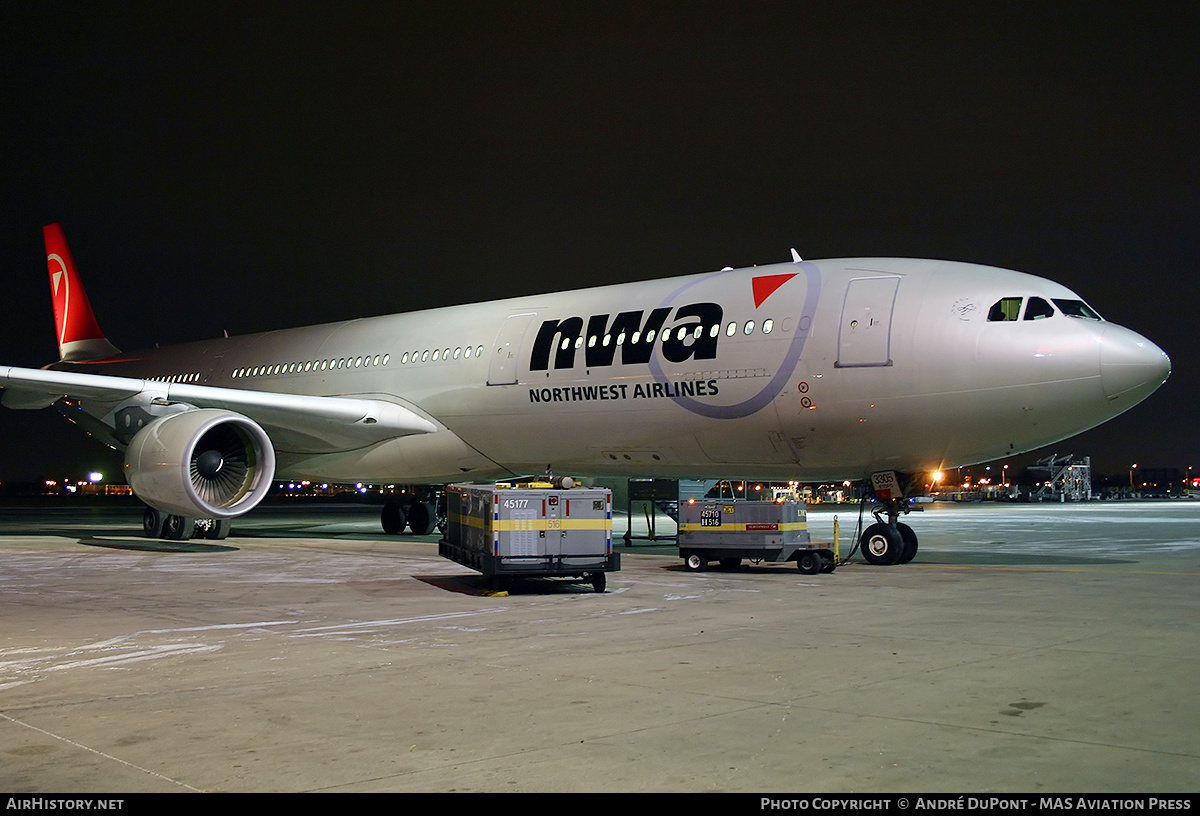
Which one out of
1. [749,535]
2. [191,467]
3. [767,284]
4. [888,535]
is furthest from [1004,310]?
[191,467]

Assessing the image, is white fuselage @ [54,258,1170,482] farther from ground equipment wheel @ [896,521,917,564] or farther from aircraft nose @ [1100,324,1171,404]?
ground equipment wheel @ [896,521,917,564]

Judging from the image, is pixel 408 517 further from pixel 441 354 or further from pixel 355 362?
pixel 441 354

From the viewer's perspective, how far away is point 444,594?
476 inches

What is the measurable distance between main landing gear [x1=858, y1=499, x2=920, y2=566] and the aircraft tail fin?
23750mm

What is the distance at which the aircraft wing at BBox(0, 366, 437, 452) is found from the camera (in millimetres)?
18547

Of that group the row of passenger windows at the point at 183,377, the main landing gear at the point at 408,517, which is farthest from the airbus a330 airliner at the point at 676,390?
the main landing gear at the point at 408,517

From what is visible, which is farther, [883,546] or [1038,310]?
A: [883,546]

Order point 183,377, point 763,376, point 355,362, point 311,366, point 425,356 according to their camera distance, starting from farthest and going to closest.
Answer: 1. point 183,377
2. point 311,366
3. point 355,362
4. point 425,356
5. point 763,376

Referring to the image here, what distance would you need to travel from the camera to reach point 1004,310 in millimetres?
14062

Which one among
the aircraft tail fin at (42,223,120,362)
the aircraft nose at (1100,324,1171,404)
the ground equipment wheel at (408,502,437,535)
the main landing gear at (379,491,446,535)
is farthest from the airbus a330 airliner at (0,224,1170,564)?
the aircraft tail fin at (42,223,120,362)

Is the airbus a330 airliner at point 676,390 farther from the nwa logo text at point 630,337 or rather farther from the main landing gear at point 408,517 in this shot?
the main landing gear at point 408,517

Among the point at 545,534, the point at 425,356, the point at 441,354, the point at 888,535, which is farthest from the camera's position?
the point at 425,356

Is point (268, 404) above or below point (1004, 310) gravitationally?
below
